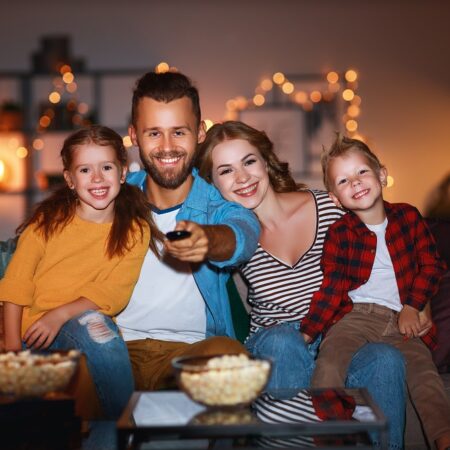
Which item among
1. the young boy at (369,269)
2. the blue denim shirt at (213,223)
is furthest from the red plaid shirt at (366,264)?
the blue denim shirt at (213,223)

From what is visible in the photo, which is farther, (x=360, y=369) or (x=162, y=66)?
(x=162, y=66)

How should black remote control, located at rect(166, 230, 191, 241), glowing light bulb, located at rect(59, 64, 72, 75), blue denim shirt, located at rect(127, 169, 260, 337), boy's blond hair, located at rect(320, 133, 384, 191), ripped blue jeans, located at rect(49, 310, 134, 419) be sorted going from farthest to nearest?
1. glowing light bulb, located at rect(59, 64, 72, 75)
2. boy's blond hair, located at rect(320, 133, 384, 191)
3. blue denim shirt, located at rect(127, 169, 260, 337)
4. ripped blue jeans, located at rect(49, 310, 134, 419)
5. black remote control, located at rect(166, 230, 191, 241)

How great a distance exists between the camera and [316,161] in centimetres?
627

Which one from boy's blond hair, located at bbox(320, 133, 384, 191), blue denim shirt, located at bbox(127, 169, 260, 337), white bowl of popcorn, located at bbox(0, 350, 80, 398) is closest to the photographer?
white bowl of popcorn, located at bbox(0, 350, 80, 398)

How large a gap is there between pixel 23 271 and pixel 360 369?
3.32ft

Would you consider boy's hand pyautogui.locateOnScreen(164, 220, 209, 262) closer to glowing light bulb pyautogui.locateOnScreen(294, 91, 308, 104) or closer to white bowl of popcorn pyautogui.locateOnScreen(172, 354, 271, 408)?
white bowl of popcorn pyautogui.locateOnScreen(172, 354, 271, 408)

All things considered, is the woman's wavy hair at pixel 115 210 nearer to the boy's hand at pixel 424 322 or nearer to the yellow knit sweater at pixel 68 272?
the yellow knit sweater at pixel 68 272

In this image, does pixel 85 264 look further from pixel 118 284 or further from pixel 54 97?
pixel 54 97

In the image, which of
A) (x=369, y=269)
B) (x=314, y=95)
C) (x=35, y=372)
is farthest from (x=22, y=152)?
(x=35, y=372)

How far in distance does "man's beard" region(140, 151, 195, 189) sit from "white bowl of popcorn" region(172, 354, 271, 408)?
3.15 feet

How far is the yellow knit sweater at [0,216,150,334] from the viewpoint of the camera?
2.26m

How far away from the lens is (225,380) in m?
1.52

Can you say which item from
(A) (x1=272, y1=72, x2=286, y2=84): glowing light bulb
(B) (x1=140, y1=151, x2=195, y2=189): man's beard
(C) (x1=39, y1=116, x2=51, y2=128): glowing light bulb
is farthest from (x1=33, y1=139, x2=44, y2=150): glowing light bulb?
(B) (x1=140, y1=151, x2=195, y2=189): man's beard

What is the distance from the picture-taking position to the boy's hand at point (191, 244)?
6.05 feet
